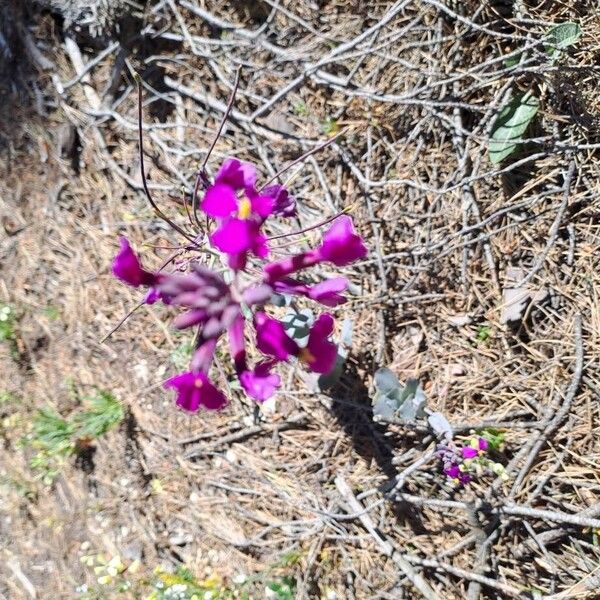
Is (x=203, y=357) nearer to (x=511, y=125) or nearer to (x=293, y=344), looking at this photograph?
(x=293, y=344)

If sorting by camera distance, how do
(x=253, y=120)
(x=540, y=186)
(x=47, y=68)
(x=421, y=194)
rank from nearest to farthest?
(x=540, y=186) → (x=421, y=194) → (x=253, y=120) → (x=47, y=68)

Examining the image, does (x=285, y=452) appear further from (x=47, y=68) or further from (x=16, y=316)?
(x=47, y=68)

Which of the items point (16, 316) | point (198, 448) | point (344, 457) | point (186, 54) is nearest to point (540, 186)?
point (344, 457)

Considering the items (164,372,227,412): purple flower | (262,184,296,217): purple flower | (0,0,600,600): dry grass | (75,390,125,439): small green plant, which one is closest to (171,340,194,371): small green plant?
(0,0,600,600): dry grass

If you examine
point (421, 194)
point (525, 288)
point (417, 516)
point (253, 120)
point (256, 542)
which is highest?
point (253, 120)

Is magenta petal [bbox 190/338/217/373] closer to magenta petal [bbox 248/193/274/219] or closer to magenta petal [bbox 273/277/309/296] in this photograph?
magenta petal [bbox 273/277/309/296]

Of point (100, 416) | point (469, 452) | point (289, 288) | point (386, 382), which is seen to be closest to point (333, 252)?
point (289, 288)

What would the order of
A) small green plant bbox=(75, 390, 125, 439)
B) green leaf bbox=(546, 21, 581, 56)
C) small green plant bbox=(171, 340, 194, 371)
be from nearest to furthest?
green leaf bbox=(546, 21, 581, 56) < small green plant bbox=(171, 340, 194, 371) < small green plant bbox=(75, 390, 125, 439)

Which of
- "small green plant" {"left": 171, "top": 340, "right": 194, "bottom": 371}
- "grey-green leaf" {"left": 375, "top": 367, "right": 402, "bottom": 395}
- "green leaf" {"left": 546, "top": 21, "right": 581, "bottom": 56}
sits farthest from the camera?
"small green plant" {"left": 171, "top": 340, "right": 194, "bottom": 371}
